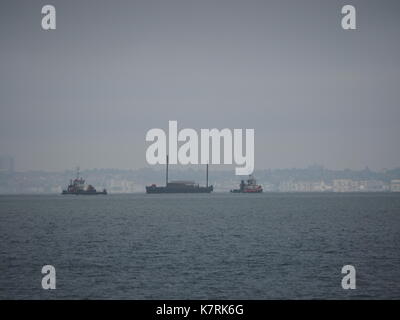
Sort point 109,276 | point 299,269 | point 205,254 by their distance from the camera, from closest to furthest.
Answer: point 109,276 → point 299,269 → point 205,254

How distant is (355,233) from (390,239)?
8.98 m

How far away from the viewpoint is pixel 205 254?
53.2 meters

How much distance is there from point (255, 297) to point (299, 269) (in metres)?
11.0

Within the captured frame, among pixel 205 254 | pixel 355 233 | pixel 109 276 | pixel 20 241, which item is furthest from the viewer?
pixel 355 233

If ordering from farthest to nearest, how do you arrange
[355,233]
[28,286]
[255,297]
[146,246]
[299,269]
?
[355,233], [146,246], [299,269], [28,286], [255,297]

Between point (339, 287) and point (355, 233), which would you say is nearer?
point (339, 287)

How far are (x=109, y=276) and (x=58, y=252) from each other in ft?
53.8

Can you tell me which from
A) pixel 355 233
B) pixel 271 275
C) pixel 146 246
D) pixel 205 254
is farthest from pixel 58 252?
pixel 355 233

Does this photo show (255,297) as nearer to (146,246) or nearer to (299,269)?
(299,269)

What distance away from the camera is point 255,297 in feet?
112
